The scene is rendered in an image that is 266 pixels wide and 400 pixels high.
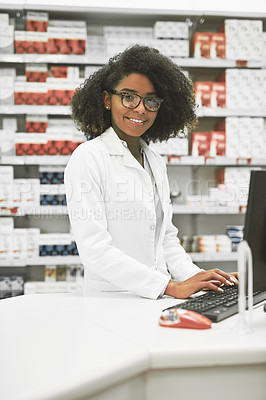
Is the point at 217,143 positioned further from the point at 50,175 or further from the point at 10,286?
the point at 10,286

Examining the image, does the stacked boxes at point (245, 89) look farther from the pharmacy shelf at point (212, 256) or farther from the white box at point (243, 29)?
the pharmacy shelf at point (212, 256)

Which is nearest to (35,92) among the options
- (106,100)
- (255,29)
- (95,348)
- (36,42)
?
(36,42)

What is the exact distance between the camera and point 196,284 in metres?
1.39

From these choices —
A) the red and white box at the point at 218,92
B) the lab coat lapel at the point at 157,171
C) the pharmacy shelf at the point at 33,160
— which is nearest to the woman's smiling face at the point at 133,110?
the lab coat lapel at the point at 157,171

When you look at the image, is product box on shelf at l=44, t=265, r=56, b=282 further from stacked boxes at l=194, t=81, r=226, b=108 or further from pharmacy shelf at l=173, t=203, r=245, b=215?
stacked boxes at l=194, t=81, r=226, b=108

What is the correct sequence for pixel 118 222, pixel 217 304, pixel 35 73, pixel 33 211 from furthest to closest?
pixel 35 73 → pixel 33 211 → pixel 118 222 → pixel 217 304

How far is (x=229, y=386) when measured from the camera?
900 mm

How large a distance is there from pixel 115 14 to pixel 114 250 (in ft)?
9.02

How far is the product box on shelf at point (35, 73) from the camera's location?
10.9 feet

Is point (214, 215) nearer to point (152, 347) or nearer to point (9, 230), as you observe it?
point (9, 230)

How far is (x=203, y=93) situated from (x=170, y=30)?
1.98ft

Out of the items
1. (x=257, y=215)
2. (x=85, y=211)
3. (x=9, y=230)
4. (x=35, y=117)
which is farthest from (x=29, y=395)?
(x=35, y=117)

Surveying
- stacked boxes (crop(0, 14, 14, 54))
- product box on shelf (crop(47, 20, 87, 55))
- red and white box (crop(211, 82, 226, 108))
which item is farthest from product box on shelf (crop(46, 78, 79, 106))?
red and white box (crop(211, 82, 226, 108))

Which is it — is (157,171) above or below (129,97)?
below
